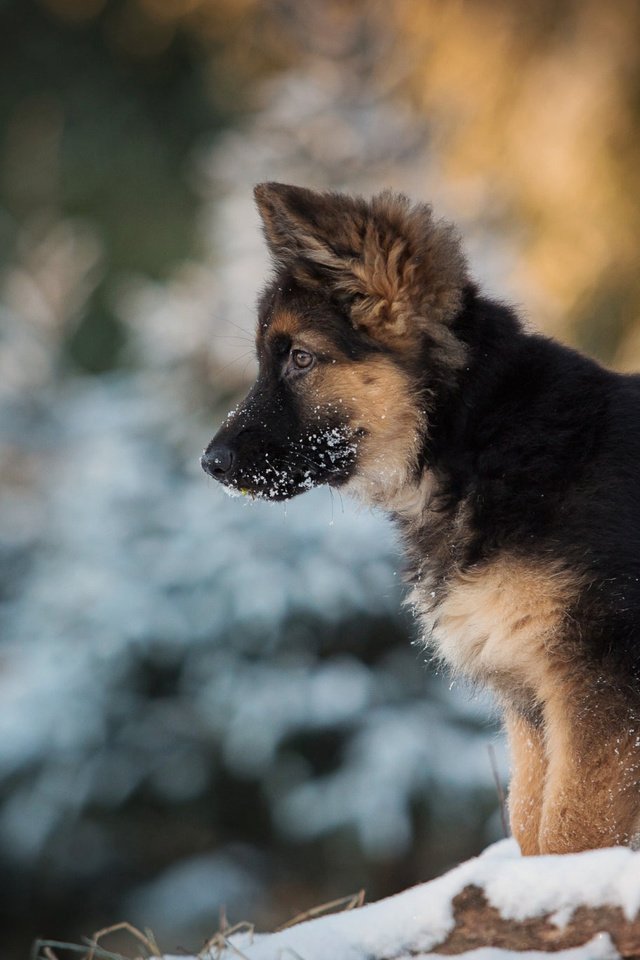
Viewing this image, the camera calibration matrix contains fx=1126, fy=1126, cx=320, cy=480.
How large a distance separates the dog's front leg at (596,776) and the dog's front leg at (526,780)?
0.49 meters

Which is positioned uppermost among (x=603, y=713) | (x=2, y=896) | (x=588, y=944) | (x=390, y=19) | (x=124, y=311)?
(x=390, y=19)

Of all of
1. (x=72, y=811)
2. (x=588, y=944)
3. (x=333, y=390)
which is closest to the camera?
(x=588, y=944)

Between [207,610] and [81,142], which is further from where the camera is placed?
[81,142]

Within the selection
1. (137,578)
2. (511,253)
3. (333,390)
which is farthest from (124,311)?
(333,390)

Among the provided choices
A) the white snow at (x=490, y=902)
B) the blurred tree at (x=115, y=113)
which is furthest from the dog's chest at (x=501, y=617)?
the blurred tree at (x=115, y=113)

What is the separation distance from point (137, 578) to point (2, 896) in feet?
6.89

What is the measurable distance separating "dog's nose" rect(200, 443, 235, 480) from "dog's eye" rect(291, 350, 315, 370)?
362mm

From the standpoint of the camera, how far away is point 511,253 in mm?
7758

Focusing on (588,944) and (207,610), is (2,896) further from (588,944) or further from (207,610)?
(588,944)

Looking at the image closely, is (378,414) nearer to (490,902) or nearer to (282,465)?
(282,465)

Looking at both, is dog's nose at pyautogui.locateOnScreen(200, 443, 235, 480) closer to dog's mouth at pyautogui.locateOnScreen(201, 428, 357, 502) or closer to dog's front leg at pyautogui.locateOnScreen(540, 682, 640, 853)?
dog's mouth at pyautogui.locateOnScreen(201, 428, 357, 502)

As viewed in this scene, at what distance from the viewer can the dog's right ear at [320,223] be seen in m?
3.48

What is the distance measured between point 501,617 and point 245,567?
3858 millimetres

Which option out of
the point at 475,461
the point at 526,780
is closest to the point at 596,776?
the point at 526,780
